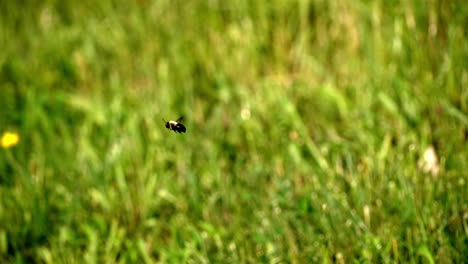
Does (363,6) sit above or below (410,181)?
above

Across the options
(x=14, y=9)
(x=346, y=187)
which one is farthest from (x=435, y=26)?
(x=14, y=9)

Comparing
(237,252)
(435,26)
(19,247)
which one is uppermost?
(435,26)

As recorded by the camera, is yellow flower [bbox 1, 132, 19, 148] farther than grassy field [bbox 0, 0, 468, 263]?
Yes

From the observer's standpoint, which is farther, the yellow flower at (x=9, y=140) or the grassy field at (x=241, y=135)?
the yellow flower at (x=9, y=140)

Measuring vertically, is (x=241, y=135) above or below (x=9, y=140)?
above

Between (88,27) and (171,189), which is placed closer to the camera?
(171,189)

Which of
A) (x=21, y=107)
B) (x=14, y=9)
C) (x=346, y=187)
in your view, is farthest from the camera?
(x=14, y=9)

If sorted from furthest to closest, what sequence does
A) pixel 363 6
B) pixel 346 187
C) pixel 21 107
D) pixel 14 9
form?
1. pixel 14 9
2. pixel 21 107
3. pixel 363 6
4. pixel 346 187

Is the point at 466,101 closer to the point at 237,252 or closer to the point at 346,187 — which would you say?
the point at 346,187
